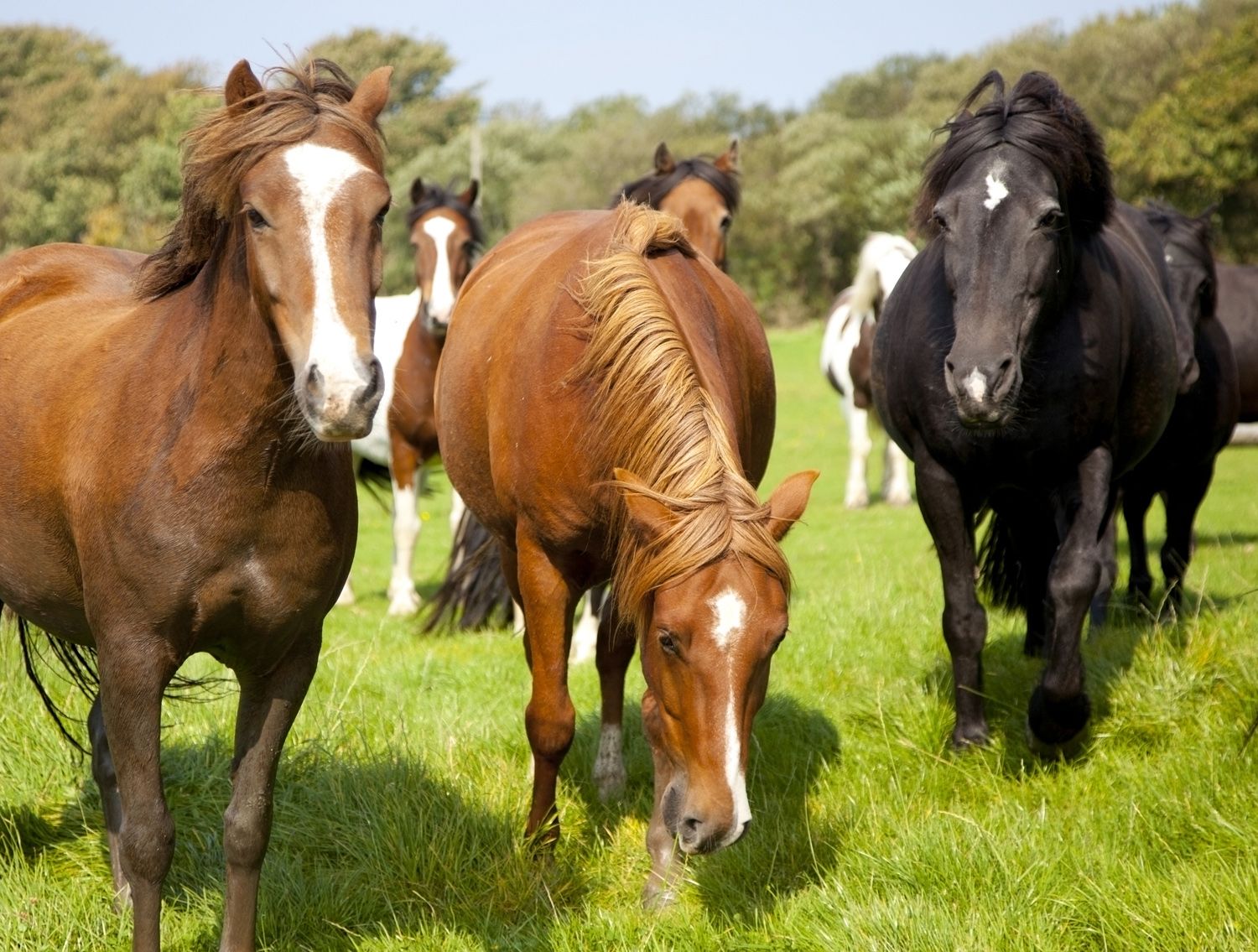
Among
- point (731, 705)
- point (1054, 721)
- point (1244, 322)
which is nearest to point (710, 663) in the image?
point (731, 705)

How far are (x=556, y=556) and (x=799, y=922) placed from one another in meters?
1.36

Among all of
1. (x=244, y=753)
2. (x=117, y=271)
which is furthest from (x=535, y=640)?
(x=117, y=271)

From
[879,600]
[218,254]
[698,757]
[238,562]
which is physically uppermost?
[218,254]

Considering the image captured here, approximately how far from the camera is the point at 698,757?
2.89 metres

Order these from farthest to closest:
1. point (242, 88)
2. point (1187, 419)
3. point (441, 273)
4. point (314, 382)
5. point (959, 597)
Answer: point (441, 273), point (1187, 419), point (959, 597), point (242, 88), point (314, 382)

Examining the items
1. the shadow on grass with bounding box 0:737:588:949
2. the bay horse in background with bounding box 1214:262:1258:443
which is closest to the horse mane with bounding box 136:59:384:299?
the shadow on grass with bounding box 0:737:588:949

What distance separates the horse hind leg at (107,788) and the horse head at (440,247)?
487 cm

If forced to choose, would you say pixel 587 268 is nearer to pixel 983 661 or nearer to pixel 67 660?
pixel 67 660

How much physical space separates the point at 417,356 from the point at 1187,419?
534 cm

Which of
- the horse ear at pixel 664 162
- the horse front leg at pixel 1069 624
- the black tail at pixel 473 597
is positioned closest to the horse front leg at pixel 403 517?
the black tail at pixel 473 597

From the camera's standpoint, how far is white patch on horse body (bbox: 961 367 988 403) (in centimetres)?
370

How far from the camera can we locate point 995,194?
4.00 metres

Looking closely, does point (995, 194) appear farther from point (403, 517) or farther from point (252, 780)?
point (403, 517)

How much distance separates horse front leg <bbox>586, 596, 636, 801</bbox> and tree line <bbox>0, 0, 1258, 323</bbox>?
95.6ft
